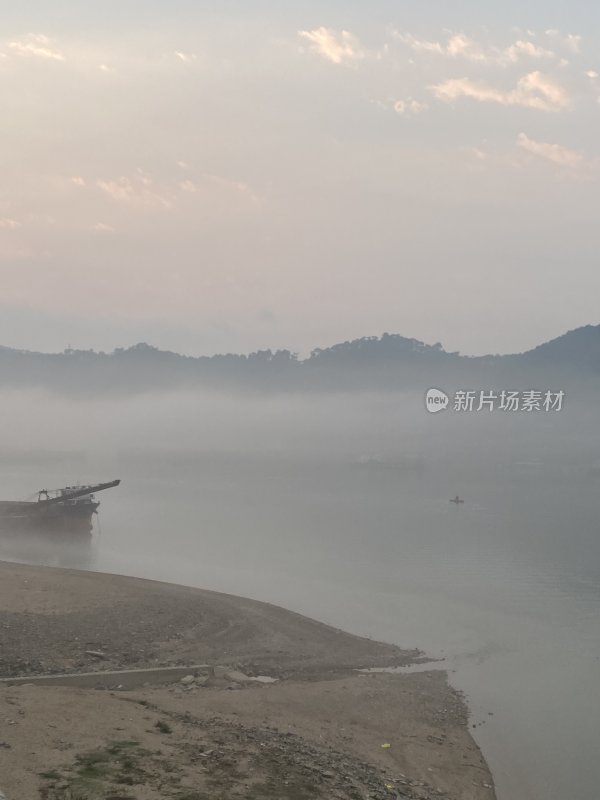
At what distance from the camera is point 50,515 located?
76062 mm

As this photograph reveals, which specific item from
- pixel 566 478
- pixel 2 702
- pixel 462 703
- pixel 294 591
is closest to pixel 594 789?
pixel 462 703

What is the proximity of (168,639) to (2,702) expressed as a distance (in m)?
11.8

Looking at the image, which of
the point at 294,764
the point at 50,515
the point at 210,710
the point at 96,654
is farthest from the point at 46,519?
the point at 294,764

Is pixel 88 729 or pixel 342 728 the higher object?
pixel 88 729

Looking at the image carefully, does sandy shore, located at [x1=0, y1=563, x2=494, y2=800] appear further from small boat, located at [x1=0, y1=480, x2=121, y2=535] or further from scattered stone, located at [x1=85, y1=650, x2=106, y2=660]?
small boat, located at [x1=0, y1=480, x2=121, y2=535]

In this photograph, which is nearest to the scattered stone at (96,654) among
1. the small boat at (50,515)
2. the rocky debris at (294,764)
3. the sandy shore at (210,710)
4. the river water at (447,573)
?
the sandy shore at (210,710)

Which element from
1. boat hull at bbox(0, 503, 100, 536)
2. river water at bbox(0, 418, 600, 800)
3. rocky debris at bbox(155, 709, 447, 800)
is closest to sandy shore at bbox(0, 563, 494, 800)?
rocky debris at bbox(155, 709, 447, 800)

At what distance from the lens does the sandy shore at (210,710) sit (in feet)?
53.8

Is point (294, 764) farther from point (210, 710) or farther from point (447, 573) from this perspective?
point (447, 573)

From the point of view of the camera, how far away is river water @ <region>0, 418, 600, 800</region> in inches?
1063

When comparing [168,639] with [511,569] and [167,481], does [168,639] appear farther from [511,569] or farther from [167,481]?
[167,481]

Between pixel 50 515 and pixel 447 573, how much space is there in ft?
132

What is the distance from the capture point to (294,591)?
49.7 metres

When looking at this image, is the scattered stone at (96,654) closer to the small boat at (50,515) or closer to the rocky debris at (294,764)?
the rocky debris at (294,764)
